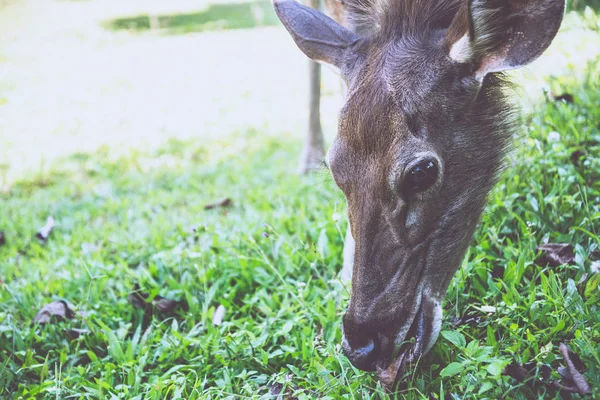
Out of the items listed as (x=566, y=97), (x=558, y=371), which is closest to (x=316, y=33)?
(x=558, y=371)

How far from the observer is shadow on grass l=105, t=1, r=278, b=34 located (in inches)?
677

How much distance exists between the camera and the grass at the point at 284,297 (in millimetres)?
2791

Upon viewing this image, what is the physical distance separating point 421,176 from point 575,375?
0.96 meters

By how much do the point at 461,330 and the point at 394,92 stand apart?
3.71 ft

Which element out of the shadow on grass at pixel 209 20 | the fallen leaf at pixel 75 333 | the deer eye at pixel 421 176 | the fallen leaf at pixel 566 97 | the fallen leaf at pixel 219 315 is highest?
the deer eye at pixel 421 176

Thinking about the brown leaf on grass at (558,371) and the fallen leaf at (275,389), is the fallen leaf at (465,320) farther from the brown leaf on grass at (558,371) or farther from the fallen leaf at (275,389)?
the fallen leaf at (275,389)

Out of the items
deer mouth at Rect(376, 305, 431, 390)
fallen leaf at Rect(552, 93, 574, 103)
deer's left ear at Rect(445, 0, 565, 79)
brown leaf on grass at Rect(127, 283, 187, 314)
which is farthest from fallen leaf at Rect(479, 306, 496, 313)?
fallen leaf at Rect(552, 93, 574, 103)

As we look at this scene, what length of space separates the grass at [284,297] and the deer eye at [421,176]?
0.63 meters

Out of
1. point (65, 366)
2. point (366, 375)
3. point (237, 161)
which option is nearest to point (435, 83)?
point (366, 375)

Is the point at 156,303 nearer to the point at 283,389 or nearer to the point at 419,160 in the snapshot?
the point at 283,389

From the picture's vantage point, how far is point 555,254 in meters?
3.24

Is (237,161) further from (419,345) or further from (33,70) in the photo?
(33,70)

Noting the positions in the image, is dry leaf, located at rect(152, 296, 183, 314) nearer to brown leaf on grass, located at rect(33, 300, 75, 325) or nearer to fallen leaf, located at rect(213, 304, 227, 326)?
fallen leaf, located at rect(213, 304, 227, 326)

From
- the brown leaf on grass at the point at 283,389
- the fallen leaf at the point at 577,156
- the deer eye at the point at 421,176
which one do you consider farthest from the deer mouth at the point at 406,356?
the fallen leaf at the point at 577,156
